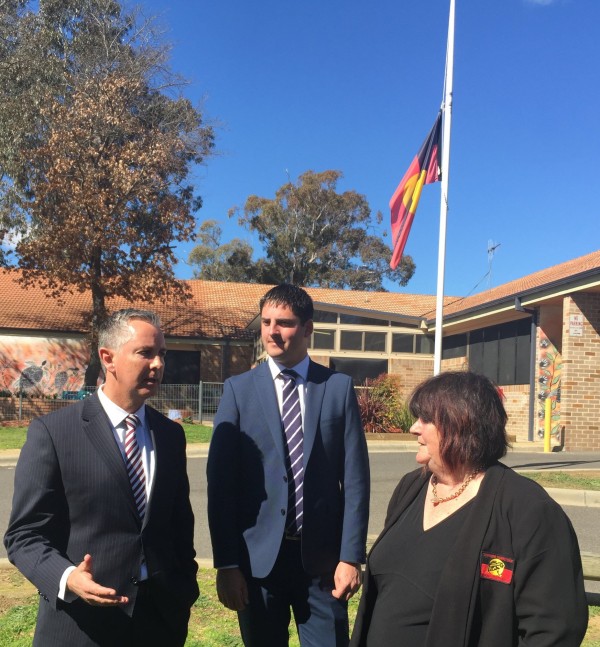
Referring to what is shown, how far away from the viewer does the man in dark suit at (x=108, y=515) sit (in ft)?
8.05

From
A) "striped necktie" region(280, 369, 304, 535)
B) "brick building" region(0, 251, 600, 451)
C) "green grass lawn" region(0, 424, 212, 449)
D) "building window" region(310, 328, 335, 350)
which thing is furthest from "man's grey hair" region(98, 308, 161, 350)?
"building window" region(310, 328, 335, 350)

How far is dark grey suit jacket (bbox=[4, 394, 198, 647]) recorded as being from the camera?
8.05 feet

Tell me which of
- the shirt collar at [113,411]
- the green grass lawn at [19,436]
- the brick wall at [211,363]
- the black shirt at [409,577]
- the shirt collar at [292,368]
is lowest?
the green grass lawn at [19,436]

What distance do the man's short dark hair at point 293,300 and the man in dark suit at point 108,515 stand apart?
67 cm

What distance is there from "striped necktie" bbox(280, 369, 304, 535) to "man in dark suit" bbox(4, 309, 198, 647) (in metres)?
0.51

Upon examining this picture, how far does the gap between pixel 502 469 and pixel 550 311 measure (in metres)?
17.6

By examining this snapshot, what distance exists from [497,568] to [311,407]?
127 centimetres

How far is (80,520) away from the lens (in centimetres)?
254

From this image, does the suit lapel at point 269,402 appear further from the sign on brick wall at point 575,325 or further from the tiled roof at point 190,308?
the tiled roof at point 190,308

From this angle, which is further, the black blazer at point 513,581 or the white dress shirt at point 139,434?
the white dress shirt at point 139,434

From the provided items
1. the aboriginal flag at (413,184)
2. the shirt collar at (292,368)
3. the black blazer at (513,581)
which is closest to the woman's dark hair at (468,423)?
the black blazer at (513,581)

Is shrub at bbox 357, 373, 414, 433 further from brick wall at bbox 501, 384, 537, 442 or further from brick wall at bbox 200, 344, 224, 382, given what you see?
brick wall at bbox 200, 344, 224, 382

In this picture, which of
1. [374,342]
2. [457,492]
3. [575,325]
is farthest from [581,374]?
[457,492]

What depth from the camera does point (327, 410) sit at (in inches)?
128
